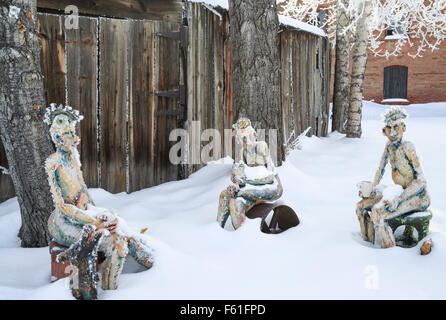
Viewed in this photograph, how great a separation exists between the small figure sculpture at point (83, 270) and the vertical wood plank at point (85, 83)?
101 inches

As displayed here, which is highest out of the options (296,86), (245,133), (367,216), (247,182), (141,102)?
(296,86)

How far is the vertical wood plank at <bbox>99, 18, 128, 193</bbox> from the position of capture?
516cm

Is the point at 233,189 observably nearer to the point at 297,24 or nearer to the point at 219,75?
the point at 219,75

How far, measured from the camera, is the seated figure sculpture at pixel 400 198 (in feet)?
10.8

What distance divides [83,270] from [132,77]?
3205mm

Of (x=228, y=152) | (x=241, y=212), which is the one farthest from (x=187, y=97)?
(x=241, y=212)

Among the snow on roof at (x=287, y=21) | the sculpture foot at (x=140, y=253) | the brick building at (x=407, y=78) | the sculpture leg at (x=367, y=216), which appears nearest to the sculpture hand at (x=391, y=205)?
the sculpture leg at (x=367, y=216)

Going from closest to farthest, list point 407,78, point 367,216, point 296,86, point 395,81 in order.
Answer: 1. point 367,216
2. point 296,86
3. point 407,78
4. point 395,81

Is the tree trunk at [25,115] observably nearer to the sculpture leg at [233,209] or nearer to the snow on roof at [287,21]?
the sculpture leg at [233,209]

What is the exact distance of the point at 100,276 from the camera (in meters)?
2.93

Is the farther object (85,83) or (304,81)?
(304,81)

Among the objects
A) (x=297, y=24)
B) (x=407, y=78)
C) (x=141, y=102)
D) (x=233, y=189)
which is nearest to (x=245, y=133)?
(x=233, y=189)

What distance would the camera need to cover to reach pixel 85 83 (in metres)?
5.06

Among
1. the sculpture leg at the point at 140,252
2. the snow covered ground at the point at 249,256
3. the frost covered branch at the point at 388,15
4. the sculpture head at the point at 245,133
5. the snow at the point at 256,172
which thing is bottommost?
the snow covered ground at the point at 249,256
